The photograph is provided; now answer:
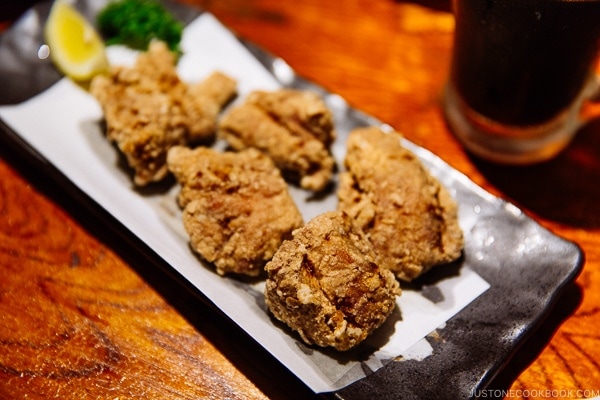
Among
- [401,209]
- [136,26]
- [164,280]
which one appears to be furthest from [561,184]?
[136,26]

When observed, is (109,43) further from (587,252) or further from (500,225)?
(587,252)

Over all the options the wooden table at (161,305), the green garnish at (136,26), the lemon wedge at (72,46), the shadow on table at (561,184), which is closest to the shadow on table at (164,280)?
the wooden table at (161,305)

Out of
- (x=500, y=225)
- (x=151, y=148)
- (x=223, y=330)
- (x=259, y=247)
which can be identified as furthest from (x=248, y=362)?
(x=500, y=225)

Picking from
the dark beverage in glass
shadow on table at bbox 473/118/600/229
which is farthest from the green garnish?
shadow on table at bbox 473/118/600/229

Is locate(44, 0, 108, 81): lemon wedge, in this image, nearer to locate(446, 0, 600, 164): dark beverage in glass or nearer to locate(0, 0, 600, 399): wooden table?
locate(0, 0, 600, 399): wooden table

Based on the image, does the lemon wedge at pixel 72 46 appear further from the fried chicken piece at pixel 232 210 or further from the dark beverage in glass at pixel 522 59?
the dark beverage in glass at pixel 522 59

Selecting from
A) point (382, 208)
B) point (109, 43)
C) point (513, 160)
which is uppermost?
point (109, 43)
